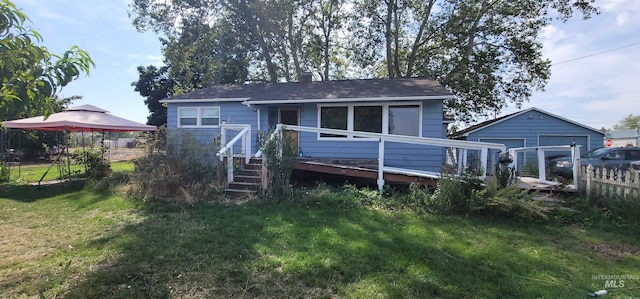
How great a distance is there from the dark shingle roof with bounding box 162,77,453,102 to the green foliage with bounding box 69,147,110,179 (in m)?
3.33

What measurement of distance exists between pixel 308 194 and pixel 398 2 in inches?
638

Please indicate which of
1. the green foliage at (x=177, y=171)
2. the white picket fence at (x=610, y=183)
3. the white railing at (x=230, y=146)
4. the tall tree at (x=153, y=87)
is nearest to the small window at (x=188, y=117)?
the white railing at (x=230, y=146)

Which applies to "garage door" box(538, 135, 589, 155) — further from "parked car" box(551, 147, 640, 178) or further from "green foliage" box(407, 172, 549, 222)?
"green foliage" box(407, 172, 549, 222)

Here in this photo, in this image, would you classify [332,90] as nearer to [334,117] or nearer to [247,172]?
[334,117]

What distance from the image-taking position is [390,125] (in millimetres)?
10789

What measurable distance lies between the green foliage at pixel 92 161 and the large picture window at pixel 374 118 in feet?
23.1

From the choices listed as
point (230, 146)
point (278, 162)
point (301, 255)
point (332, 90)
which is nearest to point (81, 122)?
point (230, 146)

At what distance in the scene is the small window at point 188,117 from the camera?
12922 mm

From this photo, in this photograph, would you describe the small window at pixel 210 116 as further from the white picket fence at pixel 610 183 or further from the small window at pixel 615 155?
the small window at pixel 615 155

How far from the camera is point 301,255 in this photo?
405 centimetres

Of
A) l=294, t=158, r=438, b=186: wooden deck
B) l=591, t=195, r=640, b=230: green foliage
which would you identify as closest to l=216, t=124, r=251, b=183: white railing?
l=294, t=158, r=438, b=186: wooden deck

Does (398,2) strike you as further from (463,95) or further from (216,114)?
(216,114)

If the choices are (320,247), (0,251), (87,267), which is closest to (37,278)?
(87,267)

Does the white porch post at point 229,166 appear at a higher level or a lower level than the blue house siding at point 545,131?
lower
